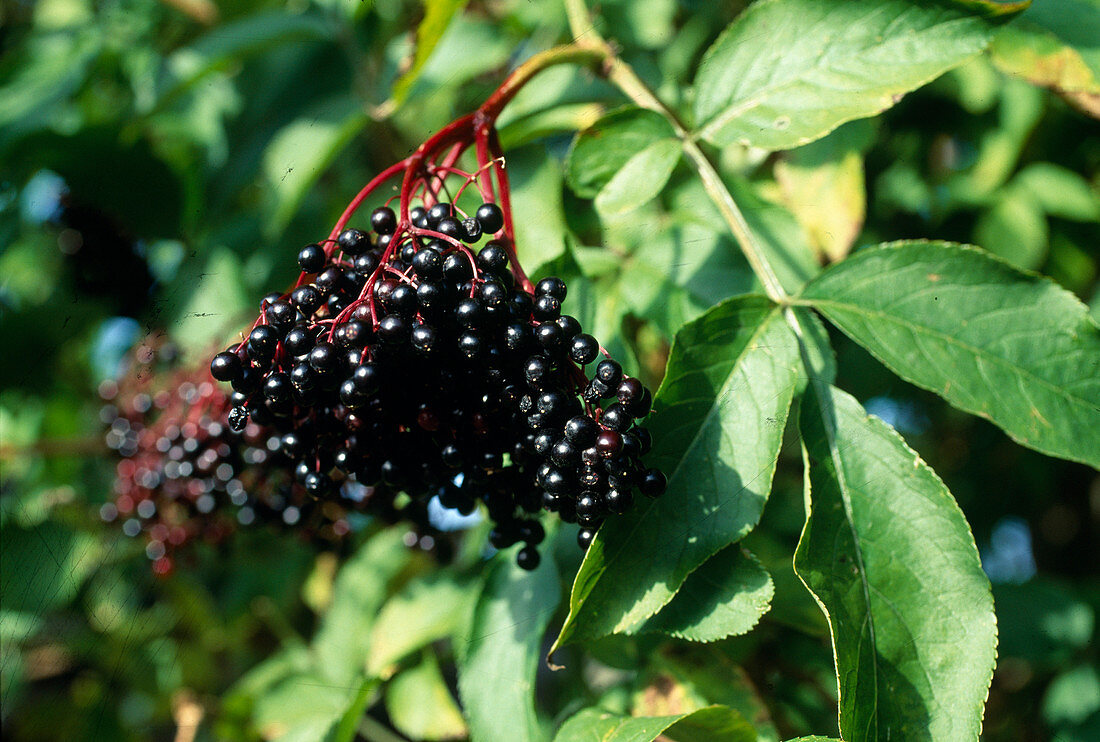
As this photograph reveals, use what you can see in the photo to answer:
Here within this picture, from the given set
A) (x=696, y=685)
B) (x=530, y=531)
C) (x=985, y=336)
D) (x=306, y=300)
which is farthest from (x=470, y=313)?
(x=696, y=685)

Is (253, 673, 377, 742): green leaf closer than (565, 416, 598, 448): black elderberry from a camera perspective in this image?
No

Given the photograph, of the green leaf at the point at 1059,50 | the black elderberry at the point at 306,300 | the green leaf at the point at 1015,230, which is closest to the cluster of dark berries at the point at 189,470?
the black elderberry at the point at 306,300

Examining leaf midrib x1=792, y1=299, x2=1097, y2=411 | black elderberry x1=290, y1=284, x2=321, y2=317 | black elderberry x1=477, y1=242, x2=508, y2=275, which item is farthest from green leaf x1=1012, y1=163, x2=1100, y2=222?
black elderberry x1=290, y1=284, x2=321, y2=317

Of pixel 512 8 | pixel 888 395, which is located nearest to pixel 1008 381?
pixel 888 395

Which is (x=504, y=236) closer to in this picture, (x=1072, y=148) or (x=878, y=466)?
(x=878, y=466)

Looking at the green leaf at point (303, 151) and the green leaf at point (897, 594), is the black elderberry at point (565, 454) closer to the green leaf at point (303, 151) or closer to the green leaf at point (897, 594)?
the green leaf at point (897, 594)

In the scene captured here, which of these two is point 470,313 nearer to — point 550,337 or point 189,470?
point 550,337

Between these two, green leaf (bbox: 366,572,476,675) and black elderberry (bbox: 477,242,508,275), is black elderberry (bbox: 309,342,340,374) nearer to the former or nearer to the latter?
black elderberry (bbox: 477,242,508,275)
